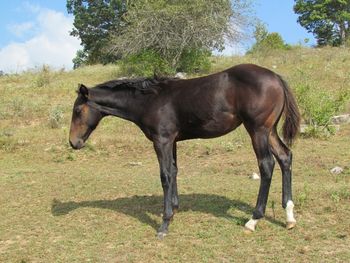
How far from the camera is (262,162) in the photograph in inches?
211

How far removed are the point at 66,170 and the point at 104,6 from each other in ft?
117

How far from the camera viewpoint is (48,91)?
778 inches

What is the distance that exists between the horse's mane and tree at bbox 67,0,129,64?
36.5 metres

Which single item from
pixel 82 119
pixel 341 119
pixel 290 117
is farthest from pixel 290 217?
pixel 341 119

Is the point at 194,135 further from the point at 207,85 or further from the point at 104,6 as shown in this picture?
the point at 104,6

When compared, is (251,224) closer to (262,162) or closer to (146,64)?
(262,162)

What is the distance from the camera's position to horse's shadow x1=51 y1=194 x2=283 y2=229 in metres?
6.18

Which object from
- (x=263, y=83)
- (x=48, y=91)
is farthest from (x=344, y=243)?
(x=48, y=91)

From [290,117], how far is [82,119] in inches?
111

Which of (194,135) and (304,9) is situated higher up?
(304,9)

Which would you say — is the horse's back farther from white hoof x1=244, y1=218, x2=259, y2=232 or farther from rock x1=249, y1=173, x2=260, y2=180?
rock x1=249, y1=173, x2=260, y2=180

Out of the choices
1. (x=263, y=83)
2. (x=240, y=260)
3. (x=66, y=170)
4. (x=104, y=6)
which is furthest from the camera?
(x=104, y=6)

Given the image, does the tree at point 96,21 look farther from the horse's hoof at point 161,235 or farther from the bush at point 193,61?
the horse's hoof at point 161,235

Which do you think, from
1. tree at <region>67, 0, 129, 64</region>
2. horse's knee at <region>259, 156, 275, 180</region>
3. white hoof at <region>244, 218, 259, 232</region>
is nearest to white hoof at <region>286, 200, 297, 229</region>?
white hoof at <region>244, 218, 259, 232</region>
